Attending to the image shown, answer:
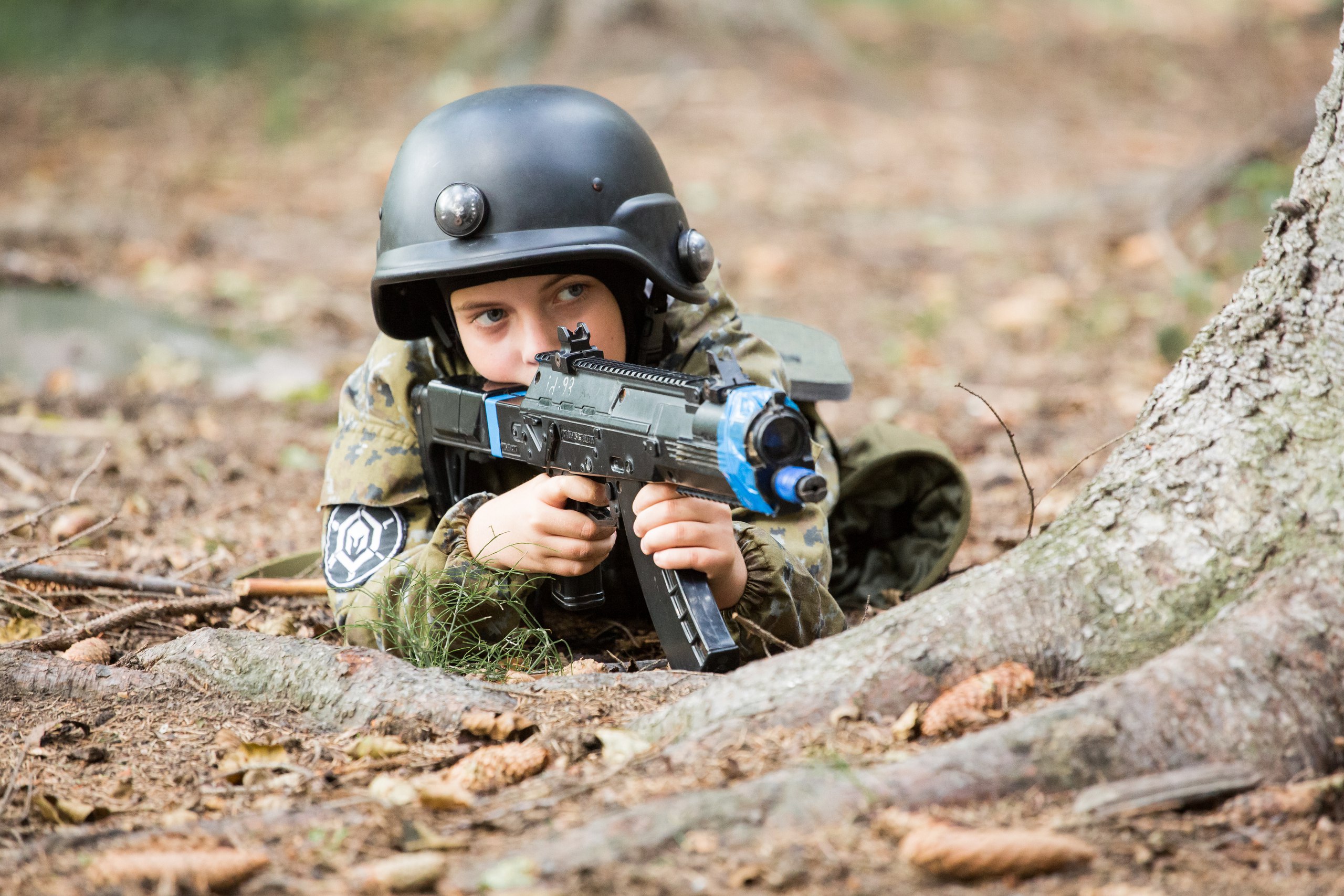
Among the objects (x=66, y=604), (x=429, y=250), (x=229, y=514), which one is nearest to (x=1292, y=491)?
(x=429, y=250)

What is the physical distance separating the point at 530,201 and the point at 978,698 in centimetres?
159

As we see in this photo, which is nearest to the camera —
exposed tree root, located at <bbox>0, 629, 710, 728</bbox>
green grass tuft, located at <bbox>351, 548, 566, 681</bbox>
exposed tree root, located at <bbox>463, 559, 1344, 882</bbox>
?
exposed tree root, located at <bbox>463, 559, 1344, 882</bbox>

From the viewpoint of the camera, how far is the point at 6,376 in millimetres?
6078

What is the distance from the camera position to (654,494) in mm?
2535

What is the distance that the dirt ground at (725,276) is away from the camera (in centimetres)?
182

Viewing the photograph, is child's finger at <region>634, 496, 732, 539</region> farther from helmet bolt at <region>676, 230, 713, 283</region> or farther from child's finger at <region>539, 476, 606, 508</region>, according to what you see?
helmet bolt at <region>676, 230, 713, 283</region>

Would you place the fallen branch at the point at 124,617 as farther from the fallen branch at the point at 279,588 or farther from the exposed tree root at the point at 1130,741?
the exposed tree root at the point at 1130,741

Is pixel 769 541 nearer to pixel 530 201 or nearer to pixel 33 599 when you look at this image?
pixel 530 201

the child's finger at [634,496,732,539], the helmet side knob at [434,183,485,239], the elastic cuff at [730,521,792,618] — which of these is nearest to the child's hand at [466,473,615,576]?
the child's finger at [634,496,732,539]

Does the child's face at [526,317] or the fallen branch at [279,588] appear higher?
the child's face at [526,317]

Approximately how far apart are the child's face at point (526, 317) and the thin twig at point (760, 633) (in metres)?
0.72

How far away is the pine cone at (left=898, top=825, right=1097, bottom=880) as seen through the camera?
64.8 inches

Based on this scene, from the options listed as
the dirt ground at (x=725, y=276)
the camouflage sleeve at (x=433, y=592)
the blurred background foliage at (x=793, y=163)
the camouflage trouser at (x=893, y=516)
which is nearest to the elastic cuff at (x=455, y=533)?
the camouflage sleeve at (x=433, y=592)

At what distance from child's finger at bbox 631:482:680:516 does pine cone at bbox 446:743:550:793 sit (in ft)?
2.11
